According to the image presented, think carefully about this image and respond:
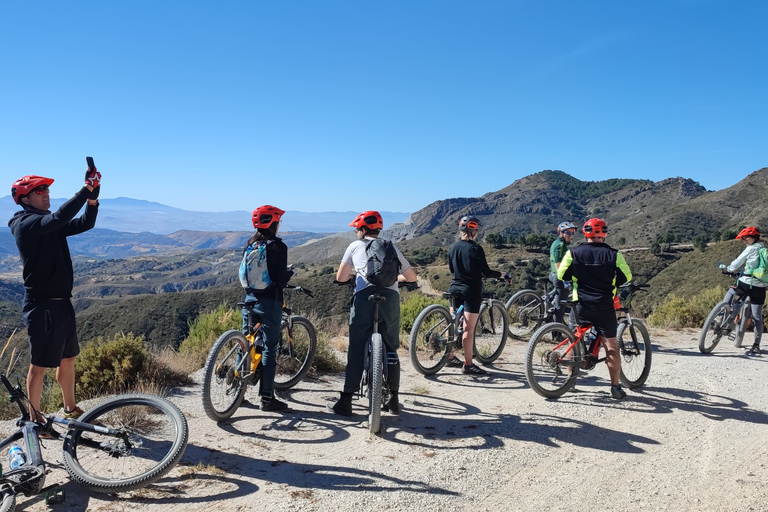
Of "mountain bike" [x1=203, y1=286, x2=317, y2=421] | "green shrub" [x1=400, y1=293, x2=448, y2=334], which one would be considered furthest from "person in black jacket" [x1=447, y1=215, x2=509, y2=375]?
"green shrub" [x1=400, y1=293, x2=448, y2=334]

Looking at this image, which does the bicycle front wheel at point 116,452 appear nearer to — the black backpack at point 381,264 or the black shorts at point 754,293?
the black backpack at point 381,264

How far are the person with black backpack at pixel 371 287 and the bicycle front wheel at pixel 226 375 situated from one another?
1028 mm

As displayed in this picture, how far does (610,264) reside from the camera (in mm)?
5469

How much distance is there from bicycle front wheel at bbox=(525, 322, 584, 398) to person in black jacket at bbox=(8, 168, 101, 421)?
14.6 feet

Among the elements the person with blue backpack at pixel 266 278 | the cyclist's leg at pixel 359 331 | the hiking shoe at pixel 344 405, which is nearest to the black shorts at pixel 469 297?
the cyclist's leg at pixel 359 331

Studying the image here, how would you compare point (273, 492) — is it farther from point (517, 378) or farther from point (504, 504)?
point (517, 378)

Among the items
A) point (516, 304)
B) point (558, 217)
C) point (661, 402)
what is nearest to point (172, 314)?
point (516, 304)

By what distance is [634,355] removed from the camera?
611cm

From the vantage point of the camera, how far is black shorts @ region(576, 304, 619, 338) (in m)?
5.59

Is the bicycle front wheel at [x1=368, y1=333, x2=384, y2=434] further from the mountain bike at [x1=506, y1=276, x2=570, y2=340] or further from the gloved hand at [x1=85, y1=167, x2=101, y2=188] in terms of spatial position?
the mountain bike at [x1=506, y1=276, x2=570, y2=340]

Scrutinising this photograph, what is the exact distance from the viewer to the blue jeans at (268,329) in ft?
16.2

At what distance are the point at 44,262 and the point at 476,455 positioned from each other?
147 inches

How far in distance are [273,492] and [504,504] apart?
5.11 feet

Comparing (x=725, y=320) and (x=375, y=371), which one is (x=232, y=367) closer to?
(x=375, y=371)
